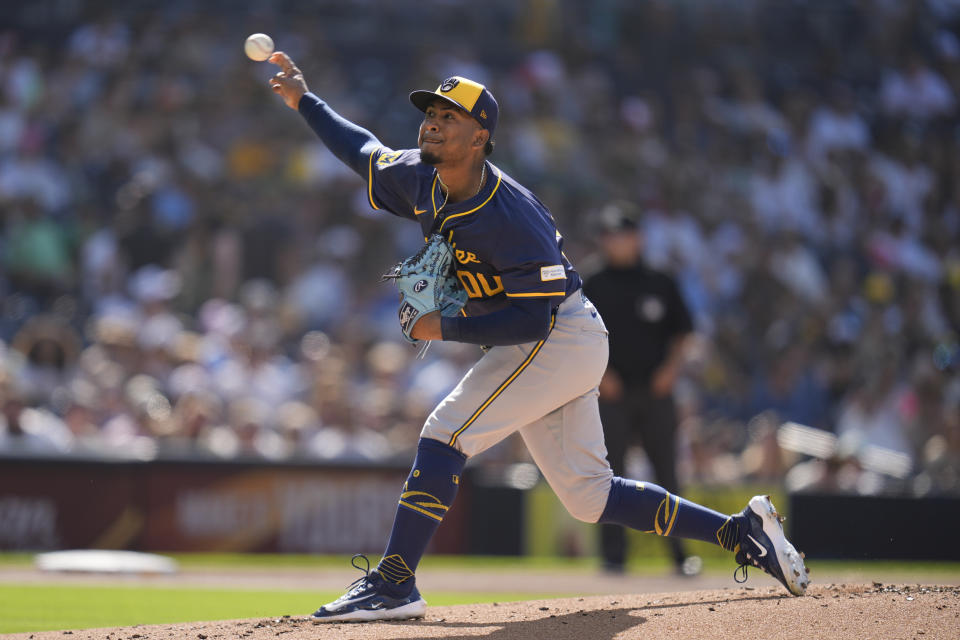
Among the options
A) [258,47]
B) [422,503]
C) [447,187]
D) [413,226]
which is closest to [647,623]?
[422,503]

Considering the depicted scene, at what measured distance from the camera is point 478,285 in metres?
4.77

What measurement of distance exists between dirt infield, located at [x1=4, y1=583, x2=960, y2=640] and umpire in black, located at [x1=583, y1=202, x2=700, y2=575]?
127 inches

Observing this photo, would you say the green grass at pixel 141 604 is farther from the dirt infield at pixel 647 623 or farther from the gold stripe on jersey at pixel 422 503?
the gold stripe on jersey at pixel 422 503

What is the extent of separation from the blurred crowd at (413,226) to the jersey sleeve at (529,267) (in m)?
5.50

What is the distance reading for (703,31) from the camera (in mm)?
17594

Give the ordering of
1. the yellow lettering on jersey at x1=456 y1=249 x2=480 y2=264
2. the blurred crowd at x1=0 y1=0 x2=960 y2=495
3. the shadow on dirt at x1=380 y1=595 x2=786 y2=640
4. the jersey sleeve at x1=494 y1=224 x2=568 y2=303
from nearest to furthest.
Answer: the shadow on dirt at x1=380 y1=595 x2=786 y2=640, the jersey sleeve at x1=494 y1=224 x2=568 y2=303, the yellow lettering on jersey at x1=456 y1=249 x2=480 y2=264, the blurred crowd at x1=0 y1=0 x2=960 y2=495

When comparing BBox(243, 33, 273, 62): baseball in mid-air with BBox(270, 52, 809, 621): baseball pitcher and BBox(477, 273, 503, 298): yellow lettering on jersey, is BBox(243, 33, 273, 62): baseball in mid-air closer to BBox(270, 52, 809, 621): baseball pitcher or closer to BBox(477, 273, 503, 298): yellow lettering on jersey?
BBox(270, 52, 809, 621): baseball pitcher

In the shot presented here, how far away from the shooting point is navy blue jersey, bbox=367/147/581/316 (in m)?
4.58

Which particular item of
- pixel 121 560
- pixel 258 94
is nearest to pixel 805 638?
pixel 121 560

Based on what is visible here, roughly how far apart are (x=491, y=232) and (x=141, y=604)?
302cm

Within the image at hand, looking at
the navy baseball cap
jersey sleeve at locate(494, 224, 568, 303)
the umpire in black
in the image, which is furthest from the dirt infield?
the umpire in black

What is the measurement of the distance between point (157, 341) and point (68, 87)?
3.65 m

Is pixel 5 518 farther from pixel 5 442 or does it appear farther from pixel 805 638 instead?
pixel 805 638

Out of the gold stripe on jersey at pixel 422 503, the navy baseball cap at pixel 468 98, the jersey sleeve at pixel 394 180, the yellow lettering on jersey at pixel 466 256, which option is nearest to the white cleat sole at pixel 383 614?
the gold stripe on jersey at pixel 422 503
